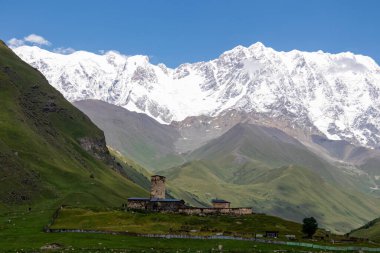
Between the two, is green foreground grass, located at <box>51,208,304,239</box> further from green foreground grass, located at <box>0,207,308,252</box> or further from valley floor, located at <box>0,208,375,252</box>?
green foreground grass, located at <box>0,207,308,252</box>

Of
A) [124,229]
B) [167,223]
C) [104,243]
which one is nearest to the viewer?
[104,243]

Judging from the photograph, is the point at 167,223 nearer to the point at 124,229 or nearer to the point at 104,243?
the point at 124,229

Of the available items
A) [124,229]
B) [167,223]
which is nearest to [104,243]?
[124,229]

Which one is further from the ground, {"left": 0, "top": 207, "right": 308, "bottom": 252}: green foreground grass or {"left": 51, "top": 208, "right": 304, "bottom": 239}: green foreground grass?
{"left": 51, "top": 208, "right": 304, "bottom": 239}: green foreground grass

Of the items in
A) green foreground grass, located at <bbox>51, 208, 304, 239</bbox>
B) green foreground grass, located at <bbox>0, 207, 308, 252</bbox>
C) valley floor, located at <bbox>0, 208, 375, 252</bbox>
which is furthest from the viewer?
green foreground grass, located at <bbox>51, 208, 304, 239</bbox>

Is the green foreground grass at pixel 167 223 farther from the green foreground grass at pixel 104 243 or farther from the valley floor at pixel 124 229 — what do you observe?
the green foreground grass at pixel 104 243

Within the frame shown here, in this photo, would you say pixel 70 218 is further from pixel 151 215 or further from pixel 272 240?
pixel 272 240

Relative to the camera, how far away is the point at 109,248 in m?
119

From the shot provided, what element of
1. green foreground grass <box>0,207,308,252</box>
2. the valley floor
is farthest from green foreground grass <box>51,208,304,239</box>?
green foreground grass <box>0,207,308,252</box>

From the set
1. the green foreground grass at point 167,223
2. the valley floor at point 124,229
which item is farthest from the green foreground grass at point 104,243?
the green foreground grass at point 167,223

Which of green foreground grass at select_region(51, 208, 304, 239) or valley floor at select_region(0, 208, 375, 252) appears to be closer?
valley floor at select_region(0, 208, 375, 252)

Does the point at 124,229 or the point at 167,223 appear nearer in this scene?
the point at 124,229

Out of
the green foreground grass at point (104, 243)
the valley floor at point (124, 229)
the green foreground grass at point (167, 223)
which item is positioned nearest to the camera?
the green foreground grass at point (104, 243)

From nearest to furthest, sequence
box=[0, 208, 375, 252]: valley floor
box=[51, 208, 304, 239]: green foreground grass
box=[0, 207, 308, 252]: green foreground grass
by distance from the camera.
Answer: box=[0, 207, 308, 252]: green foreground grass < box=[0, 208, 375, 252]: valley floor < box=[51, 208, 304, 239]: green foreground grass
